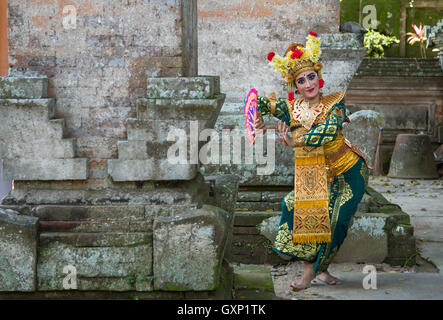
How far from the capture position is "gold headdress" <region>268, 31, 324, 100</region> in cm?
417

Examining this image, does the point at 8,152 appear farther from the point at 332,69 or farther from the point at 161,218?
the point at 332,69

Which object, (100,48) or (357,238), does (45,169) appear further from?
(357,238)

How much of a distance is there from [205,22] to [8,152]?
361 centimetres

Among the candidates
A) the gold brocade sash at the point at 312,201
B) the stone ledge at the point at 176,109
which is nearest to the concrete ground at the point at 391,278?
the gold brocade sash at the point at 312,201

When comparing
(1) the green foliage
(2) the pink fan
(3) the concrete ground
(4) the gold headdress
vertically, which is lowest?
(3) the concrete ground

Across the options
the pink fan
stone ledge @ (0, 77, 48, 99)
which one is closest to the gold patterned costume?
the pink fan

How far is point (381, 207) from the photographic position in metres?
5.53

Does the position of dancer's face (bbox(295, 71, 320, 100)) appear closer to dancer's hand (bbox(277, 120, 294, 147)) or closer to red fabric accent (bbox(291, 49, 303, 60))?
red fabric accent (bbox(291, 49, 303, 60))

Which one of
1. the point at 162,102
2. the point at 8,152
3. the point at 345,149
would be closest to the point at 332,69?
the point at 345,149

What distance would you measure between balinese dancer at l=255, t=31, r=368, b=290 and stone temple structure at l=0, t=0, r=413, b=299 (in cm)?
70

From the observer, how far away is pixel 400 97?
13.5m

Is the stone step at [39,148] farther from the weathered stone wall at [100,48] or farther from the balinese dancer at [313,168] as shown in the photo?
the balinese dancer at [313,168]

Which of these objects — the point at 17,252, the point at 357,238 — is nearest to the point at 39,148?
the point at 17,252

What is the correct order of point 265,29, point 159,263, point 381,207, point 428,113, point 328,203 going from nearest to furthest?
point 159,263
point 328,203
point 381,207
point 265,29
point 428,113
